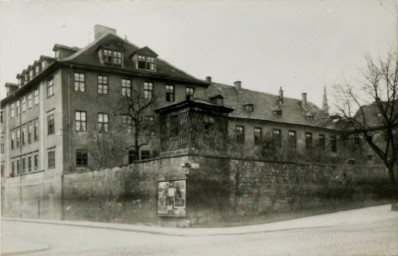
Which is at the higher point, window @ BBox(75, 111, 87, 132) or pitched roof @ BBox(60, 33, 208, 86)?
pitched roof @ BBox(60, 33, 208, 86)

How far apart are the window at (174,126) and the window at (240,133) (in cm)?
1758

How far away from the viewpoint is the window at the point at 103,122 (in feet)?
118

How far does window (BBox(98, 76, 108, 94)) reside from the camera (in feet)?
119

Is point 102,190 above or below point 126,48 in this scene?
below

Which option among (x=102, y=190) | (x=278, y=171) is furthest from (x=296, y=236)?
(x=102, y=190)

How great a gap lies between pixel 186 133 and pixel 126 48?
51.0 ft

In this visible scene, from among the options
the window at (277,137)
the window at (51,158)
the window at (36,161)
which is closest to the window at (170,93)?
the window at (51,158)

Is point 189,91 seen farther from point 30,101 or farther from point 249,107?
point 30,101

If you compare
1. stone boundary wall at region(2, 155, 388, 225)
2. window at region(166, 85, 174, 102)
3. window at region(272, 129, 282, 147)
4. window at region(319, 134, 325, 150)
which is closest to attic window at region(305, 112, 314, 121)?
window at region(319, 134, 325, 150)

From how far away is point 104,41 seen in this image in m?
38.1

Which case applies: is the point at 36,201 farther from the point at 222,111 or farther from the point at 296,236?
the point at 296,236

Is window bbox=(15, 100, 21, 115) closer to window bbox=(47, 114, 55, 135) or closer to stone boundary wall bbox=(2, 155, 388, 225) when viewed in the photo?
window bbox=(47, 114, 55, 135)

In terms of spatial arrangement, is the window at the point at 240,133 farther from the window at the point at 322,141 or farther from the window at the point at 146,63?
the window at the point at 146,63

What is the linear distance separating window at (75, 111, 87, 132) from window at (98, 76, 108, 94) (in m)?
2.28
